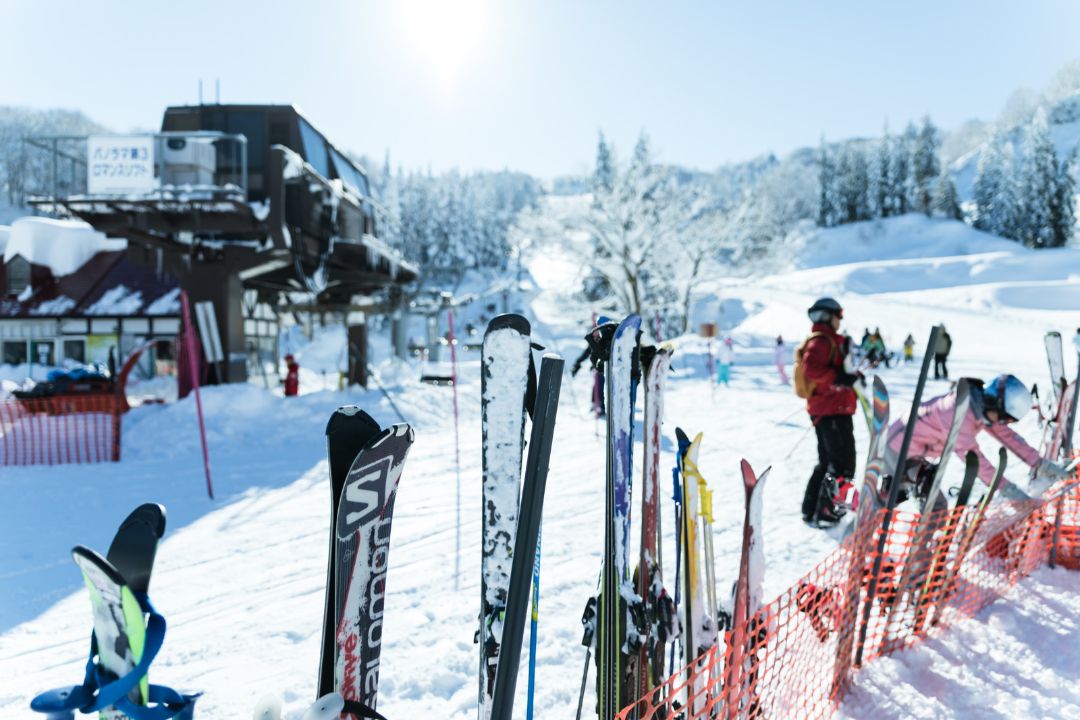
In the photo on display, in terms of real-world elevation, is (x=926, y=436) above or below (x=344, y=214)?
below

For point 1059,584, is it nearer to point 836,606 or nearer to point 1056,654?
point 1056,654

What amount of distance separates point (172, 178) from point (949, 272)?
52832 millimetres

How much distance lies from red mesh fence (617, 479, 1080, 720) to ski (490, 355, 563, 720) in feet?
2.16

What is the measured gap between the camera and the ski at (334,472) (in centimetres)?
173

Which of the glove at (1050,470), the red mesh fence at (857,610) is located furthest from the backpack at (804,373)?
the glove at (1050,470)

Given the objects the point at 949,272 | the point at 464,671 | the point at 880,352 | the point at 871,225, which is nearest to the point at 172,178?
the point at 464,671

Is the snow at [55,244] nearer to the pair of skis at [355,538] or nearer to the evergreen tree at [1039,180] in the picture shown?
the pair of skis at [355,538]

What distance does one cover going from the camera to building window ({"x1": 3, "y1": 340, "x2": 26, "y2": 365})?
18.8m

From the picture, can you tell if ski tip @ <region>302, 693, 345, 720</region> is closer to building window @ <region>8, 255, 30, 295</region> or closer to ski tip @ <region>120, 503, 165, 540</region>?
ski tip @ <region>120, 503, 165, 540</region>

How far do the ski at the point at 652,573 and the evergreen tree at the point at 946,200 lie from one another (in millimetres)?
79531

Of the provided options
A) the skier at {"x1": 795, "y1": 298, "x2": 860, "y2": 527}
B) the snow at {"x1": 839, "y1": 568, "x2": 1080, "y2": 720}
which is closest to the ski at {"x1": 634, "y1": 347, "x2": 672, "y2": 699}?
the snow at {"x1": 839, "y1": 568, "x2": 1080, "y2": 720}

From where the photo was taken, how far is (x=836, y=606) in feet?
8.88

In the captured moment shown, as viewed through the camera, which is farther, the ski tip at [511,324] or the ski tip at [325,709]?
the ski tip at [511,324]

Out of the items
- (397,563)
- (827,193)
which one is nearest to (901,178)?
(827,193)
